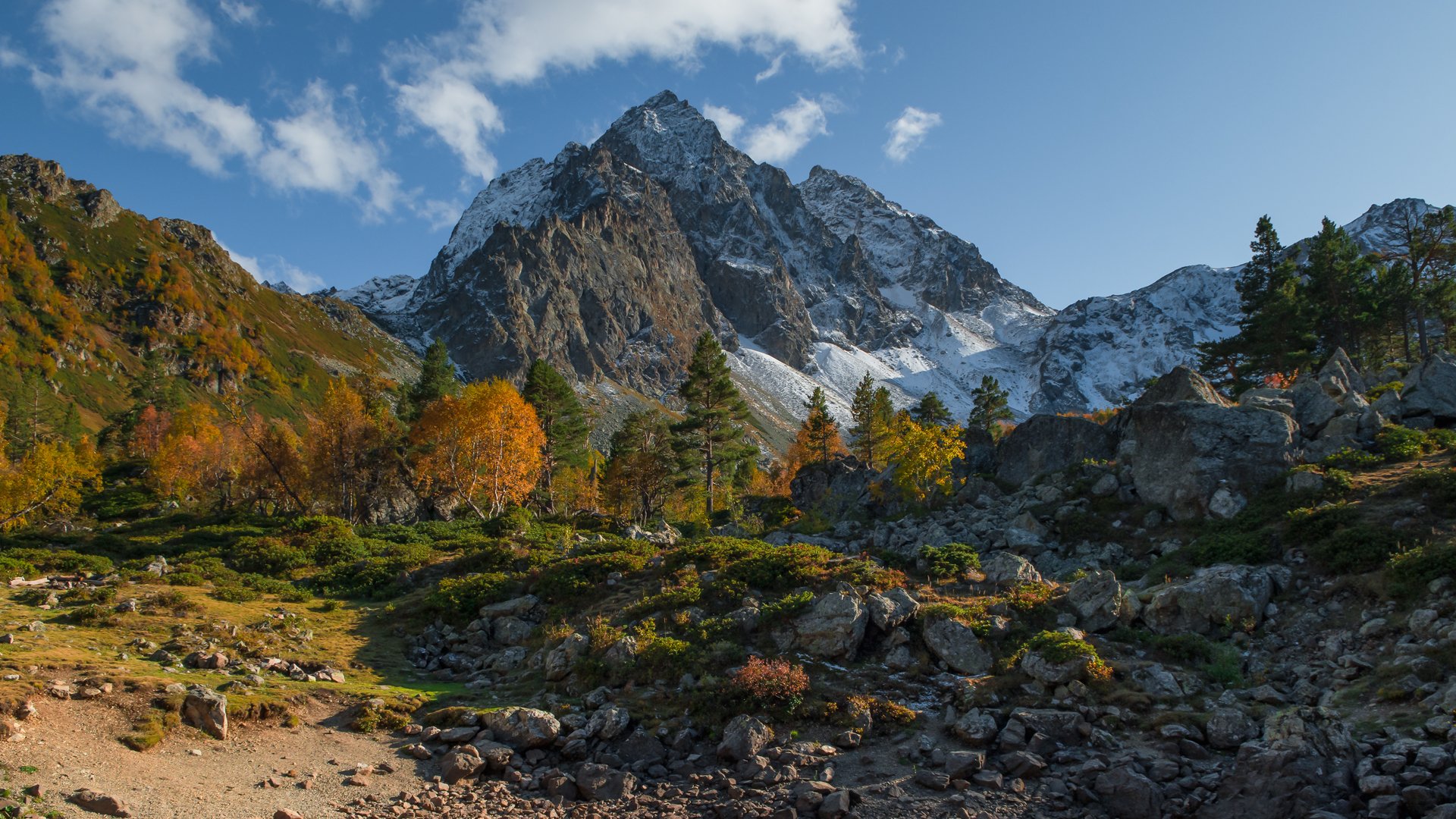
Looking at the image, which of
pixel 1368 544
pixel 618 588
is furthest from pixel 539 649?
pixel 1368 544

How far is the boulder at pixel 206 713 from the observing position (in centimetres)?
1114

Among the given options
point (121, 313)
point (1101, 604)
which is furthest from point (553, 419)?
point (121, 313)

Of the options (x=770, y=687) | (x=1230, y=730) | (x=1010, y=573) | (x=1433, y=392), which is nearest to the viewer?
(x=1230, y=730)

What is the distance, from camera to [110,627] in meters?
15.5

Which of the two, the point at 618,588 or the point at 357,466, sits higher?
the point at 357,466

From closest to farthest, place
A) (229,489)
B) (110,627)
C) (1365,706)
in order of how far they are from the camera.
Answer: (1365,706)
(110,627)
(229,489)

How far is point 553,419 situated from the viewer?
173 ft

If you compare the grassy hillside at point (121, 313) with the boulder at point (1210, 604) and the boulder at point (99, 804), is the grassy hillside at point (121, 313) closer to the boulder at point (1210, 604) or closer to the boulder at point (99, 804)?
the boulder at point (99, 804)

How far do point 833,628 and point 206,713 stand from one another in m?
11.5

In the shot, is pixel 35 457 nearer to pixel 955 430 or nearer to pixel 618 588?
pixel 618 588

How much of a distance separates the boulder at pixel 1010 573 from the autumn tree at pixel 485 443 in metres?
28.3

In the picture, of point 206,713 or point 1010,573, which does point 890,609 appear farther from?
point 206,713

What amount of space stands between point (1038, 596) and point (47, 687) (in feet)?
63.0

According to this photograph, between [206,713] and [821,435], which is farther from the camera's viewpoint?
[821,435]
